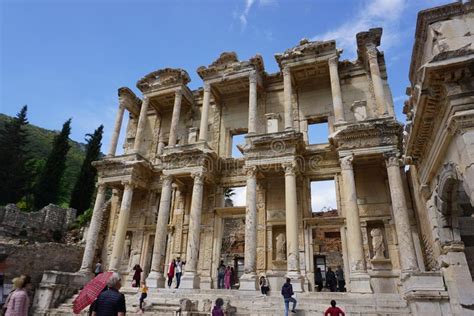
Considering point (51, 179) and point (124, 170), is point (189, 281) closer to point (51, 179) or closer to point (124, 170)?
point (124, 170)

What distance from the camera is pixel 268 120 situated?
17.9m

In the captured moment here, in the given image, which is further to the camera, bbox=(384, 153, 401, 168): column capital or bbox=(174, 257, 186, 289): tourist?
bbox=(174, 257, 186, 289): tourist

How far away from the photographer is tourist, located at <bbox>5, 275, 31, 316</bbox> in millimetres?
4504

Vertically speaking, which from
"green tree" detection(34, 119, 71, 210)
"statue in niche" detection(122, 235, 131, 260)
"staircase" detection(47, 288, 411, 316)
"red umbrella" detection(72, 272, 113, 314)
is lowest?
"staircase" detection(47, 288, 411, 316)

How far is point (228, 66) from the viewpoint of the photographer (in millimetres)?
18766

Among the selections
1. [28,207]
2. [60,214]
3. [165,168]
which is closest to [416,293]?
[165,168]

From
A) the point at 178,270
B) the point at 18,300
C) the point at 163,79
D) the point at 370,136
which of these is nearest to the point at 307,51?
the point at 370,136

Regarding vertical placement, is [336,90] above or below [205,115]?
above

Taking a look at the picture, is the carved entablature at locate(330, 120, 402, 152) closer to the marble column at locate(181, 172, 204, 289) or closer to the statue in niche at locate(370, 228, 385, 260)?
the statue in niche at locate(370, 228, 385, 260)

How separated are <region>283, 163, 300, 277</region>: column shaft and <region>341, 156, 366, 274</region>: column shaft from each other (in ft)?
6.96

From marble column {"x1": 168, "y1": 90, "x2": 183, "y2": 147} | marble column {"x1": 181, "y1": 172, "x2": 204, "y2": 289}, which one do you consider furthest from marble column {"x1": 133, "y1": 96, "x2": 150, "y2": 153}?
marble column {"x1": 181, "y1": 172, "x2": 204, "y2": 289}

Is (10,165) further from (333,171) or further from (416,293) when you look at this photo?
(416,293)

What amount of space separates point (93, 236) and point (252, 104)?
36.9 ft

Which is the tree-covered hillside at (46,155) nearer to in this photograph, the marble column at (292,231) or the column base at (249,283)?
the column base at (249,283)
